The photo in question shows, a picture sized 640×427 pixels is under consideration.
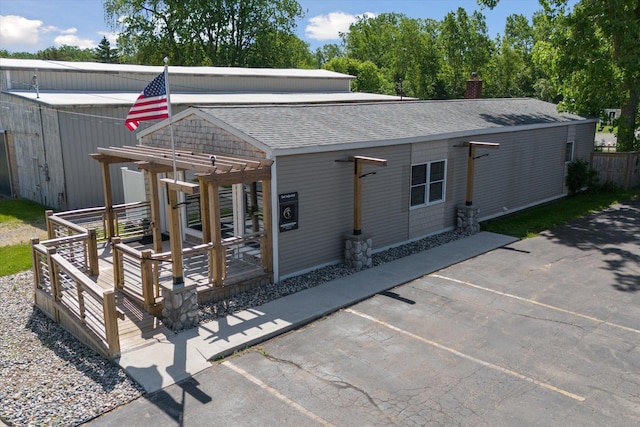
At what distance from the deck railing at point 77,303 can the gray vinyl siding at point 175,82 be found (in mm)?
13693

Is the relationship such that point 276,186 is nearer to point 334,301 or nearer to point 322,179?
point 322,179

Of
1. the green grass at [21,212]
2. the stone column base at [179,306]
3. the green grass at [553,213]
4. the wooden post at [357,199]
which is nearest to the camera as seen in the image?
the stone column base at [179,306]

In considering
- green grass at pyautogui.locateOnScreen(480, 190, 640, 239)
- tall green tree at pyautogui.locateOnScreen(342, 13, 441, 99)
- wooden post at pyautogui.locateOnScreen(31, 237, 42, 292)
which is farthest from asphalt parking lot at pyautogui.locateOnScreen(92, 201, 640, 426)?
tall green tree at pyautogui.locateOnScreen(342, 13, 441, 99)

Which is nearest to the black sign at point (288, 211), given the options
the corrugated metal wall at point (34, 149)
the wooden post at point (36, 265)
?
the wooden post at point (36, 265)

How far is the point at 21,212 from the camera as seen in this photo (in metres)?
Answer: 19.2

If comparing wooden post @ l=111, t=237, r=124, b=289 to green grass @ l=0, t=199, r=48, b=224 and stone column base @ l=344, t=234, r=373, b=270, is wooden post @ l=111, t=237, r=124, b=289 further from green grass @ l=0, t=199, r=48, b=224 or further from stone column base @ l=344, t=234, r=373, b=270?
green grass @ l=0, t=199, r=48, b=224

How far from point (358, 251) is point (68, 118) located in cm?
1191

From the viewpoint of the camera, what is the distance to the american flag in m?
9.00

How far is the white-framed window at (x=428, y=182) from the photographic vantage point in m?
14.5

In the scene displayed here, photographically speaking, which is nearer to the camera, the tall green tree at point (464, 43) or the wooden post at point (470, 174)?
the wooden post at point (470, 174)

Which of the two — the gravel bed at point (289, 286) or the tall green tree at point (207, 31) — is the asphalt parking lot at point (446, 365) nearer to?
the gravel bed at point (289, 286)

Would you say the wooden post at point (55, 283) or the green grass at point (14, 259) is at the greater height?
the wooden post at point (55, 283)

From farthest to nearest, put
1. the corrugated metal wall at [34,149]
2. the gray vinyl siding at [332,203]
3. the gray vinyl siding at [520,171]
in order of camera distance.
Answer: the corrugated metal wall at [34,149] < the gray vinyl siding at [520,171] < the gray vinyl siding at [332,203]

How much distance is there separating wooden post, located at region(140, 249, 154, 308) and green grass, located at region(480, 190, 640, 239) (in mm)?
10450
